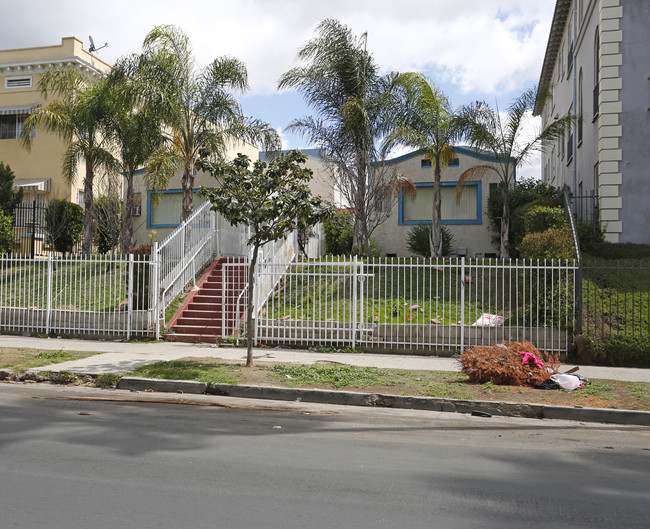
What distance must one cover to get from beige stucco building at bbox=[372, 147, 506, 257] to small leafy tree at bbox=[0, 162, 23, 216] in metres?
13.8

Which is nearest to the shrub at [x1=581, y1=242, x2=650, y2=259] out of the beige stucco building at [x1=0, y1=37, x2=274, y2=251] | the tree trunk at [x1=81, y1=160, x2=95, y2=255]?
the beige stucco building at [x1=0, y1=37, x2=274, y2=251]

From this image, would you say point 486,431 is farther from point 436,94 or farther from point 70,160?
point 70,160

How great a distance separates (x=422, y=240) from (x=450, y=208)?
2.30 meters

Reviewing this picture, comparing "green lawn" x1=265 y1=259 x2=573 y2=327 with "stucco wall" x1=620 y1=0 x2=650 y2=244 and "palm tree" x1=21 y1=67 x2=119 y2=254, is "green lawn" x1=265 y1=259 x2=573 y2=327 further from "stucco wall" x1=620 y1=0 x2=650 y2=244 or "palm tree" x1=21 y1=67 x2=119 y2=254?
"palm tree" x1=21 y1=67 x2=119 y2=254

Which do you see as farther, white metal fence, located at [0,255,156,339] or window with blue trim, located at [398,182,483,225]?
window with blue trim, located at [398,182,483,225]

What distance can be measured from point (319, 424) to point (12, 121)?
26.7 metres

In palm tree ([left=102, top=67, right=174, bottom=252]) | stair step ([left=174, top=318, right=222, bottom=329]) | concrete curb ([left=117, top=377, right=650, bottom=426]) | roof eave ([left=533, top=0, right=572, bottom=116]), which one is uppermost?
roof eave ([left=533, top=0, right=572, bottom=116])

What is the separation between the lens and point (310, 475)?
16.3 feet

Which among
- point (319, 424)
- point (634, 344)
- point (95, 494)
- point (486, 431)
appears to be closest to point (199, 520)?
point (95, 494)

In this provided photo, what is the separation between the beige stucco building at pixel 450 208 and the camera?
2342 centimetres

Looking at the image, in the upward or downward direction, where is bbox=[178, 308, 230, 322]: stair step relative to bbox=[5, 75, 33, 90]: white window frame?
downward

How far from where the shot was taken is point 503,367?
9.30 meters

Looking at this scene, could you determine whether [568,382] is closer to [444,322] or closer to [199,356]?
[444,322]

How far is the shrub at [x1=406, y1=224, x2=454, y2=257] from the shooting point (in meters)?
22.5
